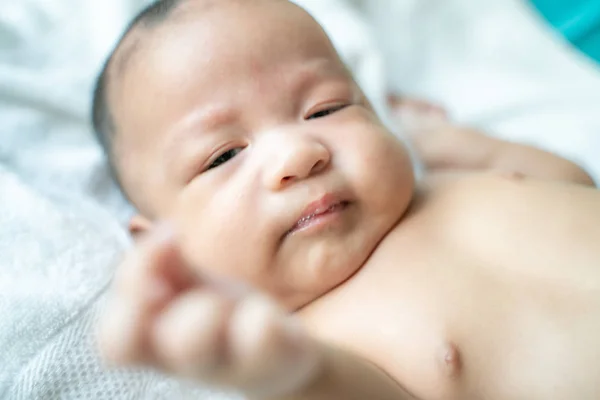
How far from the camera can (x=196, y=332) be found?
1.31 feet

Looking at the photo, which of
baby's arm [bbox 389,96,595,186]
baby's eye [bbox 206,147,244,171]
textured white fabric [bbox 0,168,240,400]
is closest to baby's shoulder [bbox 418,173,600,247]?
baby's arm [bbox 389,96,595,186]

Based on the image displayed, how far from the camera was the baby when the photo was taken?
680 millimetres

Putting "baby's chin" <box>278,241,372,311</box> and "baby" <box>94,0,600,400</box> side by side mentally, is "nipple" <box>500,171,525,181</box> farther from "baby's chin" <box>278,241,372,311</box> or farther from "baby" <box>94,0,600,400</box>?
"baby's chin" <box>278,241,372,311</box>

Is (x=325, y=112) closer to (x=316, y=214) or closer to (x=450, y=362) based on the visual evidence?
(x=316, y=214)

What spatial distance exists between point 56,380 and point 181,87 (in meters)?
0.40

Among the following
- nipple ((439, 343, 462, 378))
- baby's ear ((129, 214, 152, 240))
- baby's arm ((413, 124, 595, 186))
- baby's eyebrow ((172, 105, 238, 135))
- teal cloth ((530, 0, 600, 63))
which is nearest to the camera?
nipple ((439, 343, 462, 378))

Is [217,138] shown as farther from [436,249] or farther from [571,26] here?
[571,26]

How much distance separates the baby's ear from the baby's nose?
0.87 ft

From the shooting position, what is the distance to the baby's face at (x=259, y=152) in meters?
0.73

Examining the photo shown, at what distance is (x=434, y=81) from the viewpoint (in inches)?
55.4

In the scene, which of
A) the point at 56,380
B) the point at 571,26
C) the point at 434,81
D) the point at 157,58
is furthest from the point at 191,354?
the point at 571,26

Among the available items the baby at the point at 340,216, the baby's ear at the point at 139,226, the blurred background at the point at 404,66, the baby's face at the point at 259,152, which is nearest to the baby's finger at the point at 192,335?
the baby at the point at 340,216

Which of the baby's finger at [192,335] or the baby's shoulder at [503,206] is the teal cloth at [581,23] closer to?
the baby's shoulder at [503,206]

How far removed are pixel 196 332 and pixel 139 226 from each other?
0.55 meters
